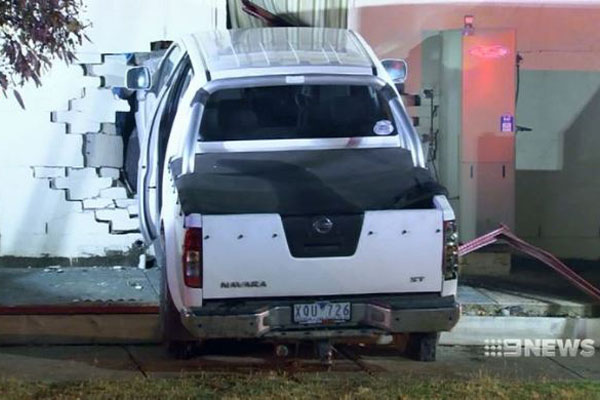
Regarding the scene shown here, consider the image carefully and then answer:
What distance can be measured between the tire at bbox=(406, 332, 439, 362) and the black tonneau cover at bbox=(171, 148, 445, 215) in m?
1.19

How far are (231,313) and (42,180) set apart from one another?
4.59m

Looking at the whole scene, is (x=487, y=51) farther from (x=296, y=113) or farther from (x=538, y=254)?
(x=296, y=113)

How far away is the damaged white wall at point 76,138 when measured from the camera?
1054cm

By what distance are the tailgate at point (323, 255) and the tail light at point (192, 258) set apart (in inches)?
2.0

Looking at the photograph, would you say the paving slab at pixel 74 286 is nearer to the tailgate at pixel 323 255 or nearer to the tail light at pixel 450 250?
the tailgate at pixel 323 255

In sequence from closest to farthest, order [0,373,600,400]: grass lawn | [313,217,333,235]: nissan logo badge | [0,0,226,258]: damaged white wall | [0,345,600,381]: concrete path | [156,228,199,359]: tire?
[0,373,600,400]: grass lawn → [313,217,333,235]: nissan logo badge → [156,228,199,359]: tire → [0,345,600,381]: concrete path → [0,0,226,258]: damaged white wall

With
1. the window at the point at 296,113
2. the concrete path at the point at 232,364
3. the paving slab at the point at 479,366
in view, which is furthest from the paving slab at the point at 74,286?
the paving slab at the point at 479,366

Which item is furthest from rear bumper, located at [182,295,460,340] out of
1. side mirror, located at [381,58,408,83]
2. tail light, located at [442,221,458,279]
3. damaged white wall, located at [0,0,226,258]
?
Answer: damaged white wall, located at [0,0,226,258]

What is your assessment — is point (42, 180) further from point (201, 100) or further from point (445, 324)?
point (445, 324)

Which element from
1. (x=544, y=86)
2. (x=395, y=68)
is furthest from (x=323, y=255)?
(x=544, y=86)

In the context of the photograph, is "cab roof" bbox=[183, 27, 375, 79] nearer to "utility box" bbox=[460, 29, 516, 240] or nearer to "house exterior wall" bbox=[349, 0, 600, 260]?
"house exterior wall" bbox=[349, 0, 600, 260]

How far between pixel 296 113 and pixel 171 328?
1933mm

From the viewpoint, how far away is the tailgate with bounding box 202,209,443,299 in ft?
21.8

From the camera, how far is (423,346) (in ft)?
25.6
